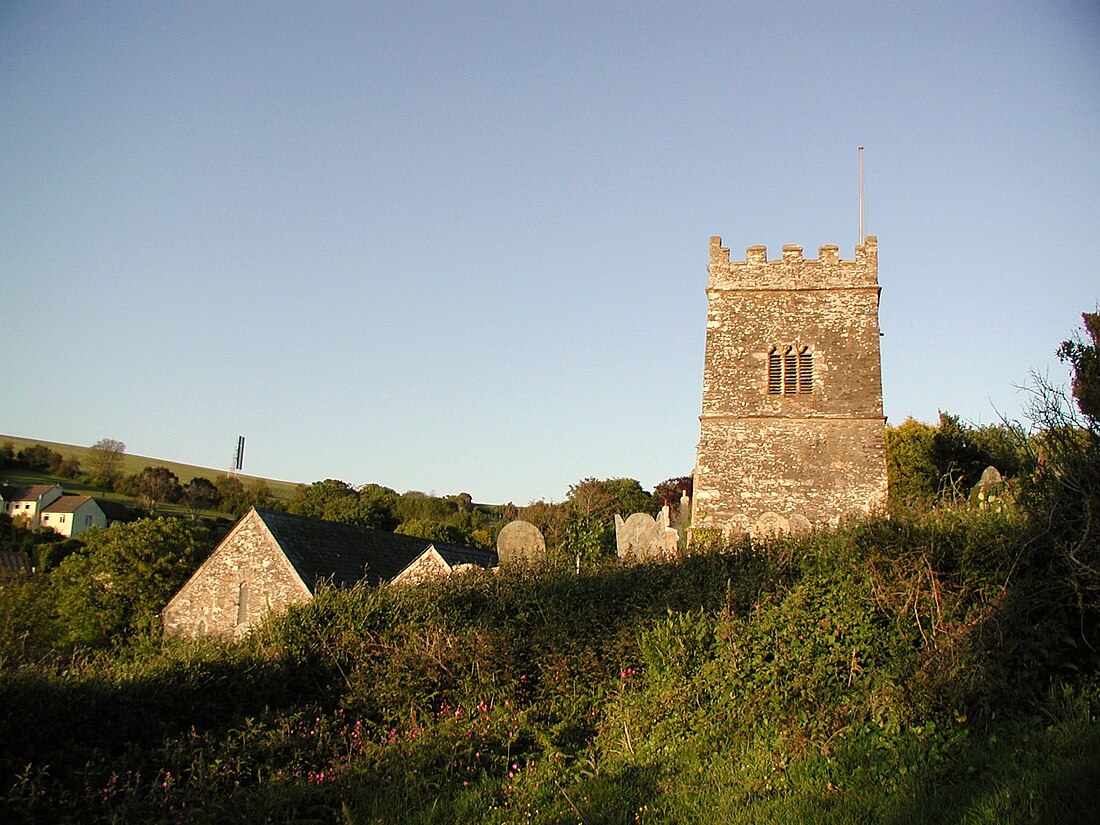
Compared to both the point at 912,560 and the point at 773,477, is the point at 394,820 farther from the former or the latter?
the point at 773,477

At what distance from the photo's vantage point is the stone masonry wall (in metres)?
25.8

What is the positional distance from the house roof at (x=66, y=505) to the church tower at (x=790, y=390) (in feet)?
233

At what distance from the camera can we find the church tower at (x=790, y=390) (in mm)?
22781

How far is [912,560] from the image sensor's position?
9125 mm

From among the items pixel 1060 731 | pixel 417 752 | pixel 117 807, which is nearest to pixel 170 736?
pixel 117 807

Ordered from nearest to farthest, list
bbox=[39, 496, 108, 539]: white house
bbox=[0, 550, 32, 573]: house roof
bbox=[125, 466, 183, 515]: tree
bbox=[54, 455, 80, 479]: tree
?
bbox=[0, 550, 32, 573]: house roof → bbox=[39, 496, 108, 539]: white house → bbox=[125, 466, 183, 515]: tree → bbox=[54, 455, 80, 479]: tree

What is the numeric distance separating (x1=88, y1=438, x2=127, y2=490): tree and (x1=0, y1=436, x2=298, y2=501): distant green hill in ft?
2.79

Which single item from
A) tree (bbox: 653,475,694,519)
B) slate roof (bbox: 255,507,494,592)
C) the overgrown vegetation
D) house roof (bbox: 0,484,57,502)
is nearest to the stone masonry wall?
slate roof (bbox: 255,507,494,592)

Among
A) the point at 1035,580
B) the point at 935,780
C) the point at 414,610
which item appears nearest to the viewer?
the point at 935,780

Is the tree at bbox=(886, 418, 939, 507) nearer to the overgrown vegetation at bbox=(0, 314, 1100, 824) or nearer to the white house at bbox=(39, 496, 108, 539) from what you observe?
the overgrown vegetation at bbox=(0, 314, 1100, 824)

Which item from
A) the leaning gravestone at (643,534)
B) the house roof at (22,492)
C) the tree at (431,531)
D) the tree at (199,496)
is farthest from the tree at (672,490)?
the house roof at (22,492)

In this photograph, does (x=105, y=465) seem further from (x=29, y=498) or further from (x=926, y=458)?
(x=926, y=458)

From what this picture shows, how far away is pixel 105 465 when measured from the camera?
307 ft

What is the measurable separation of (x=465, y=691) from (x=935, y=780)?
562 centimetres
